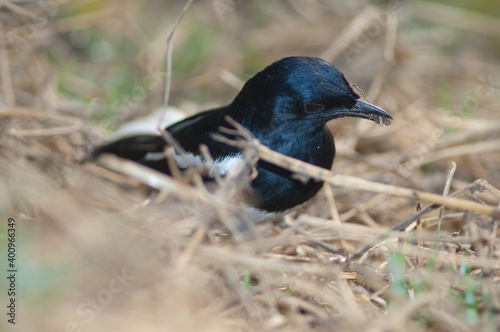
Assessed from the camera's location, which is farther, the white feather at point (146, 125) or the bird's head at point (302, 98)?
the white feather at point (146, 125)

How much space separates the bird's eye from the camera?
7.89ft

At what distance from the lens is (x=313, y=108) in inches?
95.3

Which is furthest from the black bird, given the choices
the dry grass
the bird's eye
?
the dry grass

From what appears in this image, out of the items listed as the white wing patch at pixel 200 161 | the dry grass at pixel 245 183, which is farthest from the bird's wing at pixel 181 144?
the dry grass at pixel 245 183

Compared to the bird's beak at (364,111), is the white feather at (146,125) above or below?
below

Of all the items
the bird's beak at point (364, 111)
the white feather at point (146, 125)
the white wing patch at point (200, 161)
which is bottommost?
the white feather at point (146, 125)

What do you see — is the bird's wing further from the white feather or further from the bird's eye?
the bird's eye

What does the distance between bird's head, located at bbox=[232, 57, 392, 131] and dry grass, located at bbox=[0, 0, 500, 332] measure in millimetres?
429

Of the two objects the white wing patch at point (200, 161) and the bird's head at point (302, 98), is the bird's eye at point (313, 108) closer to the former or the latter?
the bird's head at point (302, 98)

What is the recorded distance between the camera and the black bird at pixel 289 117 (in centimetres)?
238

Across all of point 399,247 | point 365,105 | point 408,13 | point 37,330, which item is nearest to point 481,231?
point 399,247

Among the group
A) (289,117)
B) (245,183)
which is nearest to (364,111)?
(289,117)

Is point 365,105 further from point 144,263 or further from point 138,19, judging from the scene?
point 138,19

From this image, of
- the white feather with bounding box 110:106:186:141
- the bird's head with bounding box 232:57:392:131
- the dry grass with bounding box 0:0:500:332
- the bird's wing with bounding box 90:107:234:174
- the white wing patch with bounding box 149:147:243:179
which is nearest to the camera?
the dry grass with bounding box 0:0:500:332
